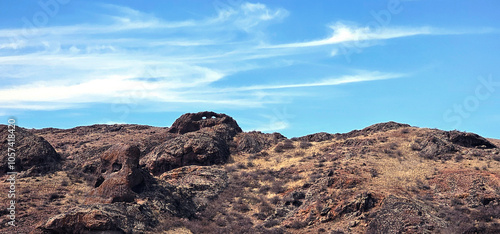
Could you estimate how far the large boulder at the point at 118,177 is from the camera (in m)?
37.4

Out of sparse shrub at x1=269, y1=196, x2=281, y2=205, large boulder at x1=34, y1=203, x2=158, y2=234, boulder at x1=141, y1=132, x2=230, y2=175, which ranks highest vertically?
boulder at x1=141, y1=132, x2=230, y2=175

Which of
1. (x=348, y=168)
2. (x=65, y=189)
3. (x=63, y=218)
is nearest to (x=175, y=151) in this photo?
(x=65, y=189)

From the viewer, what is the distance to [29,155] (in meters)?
49.8

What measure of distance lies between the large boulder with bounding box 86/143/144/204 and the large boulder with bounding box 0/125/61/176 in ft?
30.9

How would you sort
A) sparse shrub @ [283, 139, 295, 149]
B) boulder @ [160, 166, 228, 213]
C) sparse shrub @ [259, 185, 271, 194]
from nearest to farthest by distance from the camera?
boulder @ [160, 166, 228, 213], sparse shrub @ [259, 185, 271, 194], sparse shrub @ [283, 139, 295, 149]

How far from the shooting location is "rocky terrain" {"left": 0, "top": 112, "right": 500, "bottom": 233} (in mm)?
35719

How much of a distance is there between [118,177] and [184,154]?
16.2 metres

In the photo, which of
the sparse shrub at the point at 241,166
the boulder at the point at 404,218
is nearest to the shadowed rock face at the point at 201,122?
the sparse shrub at the point at 241,166

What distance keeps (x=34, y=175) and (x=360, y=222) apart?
32118mm

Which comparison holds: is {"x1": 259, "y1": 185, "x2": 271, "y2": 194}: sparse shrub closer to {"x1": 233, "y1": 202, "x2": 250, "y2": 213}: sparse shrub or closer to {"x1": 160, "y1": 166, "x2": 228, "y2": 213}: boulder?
{"x1": 233, "y1": 202, "x2": 250, "y2": 213}: sparse shrub

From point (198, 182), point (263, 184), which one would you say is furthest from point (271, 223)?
point (198, 182)

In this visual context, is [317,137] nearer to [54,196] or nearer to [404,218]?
[404,218]

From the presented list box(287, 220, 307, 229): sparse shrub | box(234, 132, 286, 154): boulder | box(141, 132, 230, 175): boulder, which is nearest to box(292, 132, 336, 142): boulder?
box(234, 132, 286, 154): boulder

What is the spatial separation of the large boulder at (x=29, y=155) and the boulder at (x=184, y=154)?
33.5 ft
